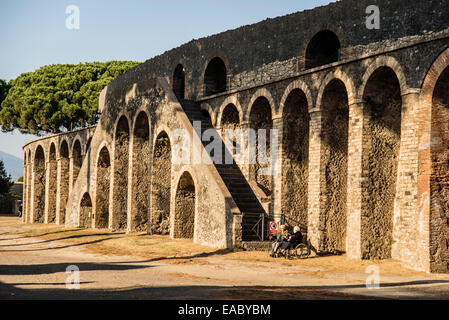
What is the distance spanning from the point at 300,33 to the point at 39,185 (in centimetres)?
2475

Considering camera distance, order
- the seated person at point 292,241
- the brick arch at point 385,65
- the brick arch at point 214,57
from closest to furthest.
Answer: the brick arch at point 385,65
the seated person at point 292,241
the brick arch at point 214,57

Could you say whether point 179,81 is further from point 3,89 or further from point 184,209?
point 3,89

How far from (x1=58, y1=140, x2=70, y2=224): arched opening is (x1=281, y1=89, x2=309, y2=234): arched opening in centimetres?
1934

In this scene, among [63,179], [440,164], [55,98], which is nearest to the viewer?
[440,164]

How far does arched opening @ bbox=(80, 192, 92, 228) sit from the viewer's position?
2766 centimetres

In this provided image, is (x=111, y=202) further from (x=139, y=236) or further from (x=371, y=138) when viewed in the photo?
(x=371, y=138)

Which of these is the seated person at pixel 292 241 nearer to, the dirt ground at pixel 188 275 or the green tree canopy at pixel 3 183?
the dirt ground at pixel 188 275

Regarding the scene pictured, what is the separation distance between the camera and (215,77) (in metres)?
25.0

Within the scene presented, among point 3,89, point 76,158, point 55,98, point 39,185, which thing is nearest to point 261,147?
point 76,158

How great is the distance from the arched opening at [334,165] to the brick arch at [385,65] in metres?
1.38

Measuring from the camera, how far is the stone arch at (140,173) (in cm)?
2423

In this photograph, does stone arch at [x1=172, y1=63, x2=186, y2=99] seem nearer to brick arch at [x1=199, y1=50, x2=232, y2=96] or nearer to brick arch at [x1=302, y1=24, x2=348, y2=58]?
brick arch at [x1=199, y1=50, x2=232, y2=96]

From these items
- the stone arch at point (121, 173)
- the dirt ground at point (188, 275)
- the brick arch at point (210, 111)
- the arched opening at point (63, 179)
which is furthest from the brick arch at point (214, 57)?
the arched opening at point (63, 179)

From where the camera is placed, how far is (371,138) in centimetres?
1565
